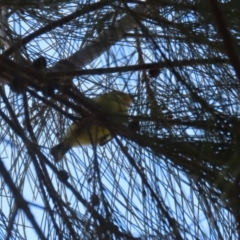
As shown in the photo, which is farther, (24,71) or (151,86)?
(151,86)

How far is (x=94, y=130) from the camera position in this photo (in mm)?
1314

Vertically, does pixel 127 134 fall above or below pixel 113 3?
below

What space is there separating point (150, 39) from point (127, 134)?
18 cm

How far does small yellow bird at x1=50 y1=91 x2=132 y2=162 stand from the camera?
120cm

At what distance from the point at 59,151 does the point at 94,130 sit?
76mm

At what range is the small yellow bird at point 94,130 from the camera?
120 cm

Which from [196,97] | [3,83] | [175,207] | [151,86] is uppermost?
[3,83]

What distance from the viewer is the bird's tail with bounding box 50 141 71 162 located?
130 cm

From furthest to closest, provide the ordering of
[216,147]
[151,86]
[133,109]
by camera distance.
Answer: [151,86] → [133,109] → [216,147]

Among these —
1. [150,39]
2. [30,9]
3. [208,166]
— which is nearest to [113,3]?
[150,39]

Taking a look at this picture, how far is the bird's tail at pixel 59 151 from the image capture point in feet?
4.26

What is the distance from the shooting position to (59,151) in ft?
4.33

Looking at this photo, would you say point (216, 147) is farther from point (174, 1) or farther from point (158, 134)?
point (174, 1)

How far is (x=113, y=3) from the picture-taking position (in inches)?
47.4
